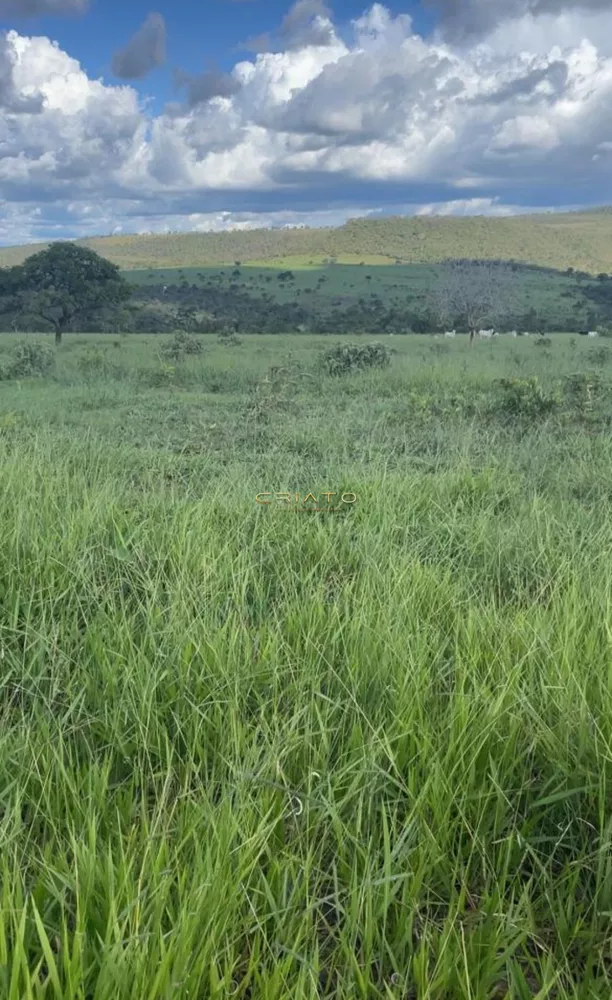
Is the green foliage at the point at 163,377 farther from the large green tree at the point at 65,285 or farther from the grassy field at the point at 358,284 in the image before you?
the grassy field at the point at 358,284

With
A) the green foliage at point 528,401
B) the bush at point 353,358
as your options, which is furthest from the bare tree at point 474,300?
the green foliage at point 528,401

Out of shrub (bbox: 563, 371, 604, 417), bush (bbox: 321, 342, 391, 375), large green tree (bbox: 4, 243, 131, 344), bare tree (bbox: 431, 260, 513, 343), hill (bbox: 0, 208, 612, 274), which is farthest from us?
hill (bbox: 0, 208, 612, 274)

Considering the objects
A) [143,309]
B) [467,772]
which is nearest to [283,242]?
[143,309]

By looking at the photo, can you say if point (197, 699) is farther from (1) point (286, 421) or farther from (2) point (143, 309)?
(2) point (143, 309)

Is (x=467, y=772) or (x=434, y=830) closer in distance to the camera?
(x=434, y=830)

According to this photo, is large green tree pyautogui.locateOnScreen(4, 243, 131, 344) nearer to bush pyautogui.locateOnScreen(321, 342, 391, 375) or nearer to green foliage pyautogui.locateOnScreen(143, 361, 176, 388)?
green foliage pyautogui.locateOnScreen(143, 361, 176, 388)

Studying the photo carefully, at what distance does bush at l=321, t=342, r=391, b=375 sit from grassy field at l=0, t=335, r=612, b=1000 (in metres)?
8.98

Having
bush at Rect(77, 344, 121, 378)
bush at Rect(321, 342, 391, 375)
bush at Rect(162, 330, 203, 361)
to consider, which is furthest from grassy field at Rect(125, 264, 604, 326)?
bush at Rect(77, 344, 121, 378)

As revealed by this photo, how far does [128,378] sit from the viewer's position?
12.8 metres

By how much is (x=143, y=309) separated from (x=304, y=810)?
1141 inches

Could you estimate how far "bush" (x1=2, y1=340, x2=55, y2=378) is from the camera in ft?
43.3

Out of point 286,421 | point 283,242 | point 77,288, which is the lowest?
point 286,421

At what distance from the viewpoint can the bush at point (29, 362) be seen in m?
13.2

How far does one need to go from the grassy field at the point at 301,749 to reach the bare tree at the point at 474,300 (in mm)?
26433
